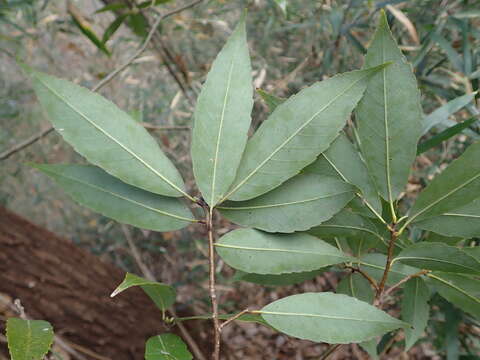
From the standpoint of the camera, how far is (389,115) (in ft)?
1.31

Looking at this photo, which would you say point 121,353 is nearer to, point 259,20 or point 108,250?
point 108,250

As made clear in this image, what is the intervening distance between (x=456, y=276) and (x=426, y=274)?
0.03m

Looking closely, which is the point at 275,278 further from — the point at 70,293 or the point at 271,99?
the point at 70,293

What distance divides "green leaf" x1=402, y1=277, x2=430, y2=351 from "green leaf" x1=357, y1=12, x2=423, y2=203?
0.15 meters

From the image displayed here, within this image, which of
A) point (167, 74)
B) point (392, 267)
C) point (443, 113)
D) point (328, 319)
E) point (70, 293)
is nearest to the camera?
point (328, 319)

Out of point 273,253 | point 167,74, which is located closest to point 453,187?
point 273,253

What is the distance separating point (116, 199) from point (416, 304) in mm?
340

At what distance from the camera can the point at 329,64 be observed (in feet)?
4.10

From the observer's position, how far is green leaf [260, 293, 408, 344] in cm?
38

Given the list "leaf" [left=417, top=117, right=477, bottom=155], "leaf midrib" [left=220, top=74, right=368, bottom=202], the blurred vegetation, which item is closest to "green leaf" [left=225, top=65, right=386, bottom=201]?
"leaf midrib" [left=220, top=74, right=368, bottom=202]

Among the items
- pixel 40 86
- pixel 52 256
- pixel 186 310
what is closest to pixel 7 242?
pixel 52 256

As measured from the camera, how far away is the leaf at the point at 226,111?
1.31 feet

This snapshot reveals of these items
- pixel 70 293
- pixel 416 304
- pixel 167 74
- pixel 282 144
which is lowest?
pixel 70 293

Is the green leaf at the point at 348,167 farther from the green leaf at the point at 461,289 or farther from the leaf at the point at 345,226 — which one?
the green leaf at the point at 461,289
